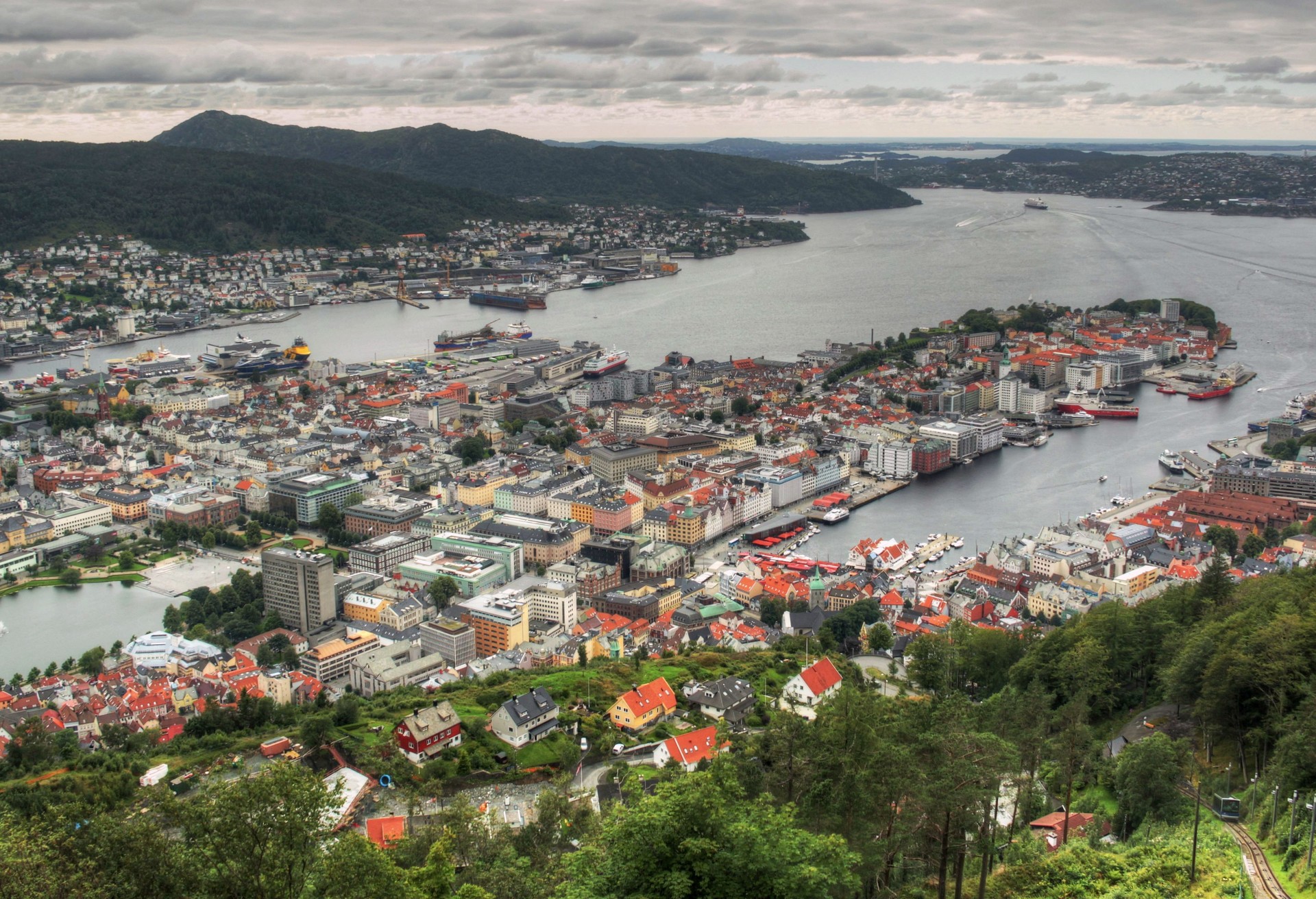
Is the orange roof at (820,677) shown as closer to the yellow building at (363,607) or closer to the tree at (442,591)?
the tree at (442,591)

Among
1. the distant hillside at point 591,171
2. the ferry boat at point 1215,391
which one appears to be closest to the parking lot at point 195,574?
the ferry boat at point 1215,391

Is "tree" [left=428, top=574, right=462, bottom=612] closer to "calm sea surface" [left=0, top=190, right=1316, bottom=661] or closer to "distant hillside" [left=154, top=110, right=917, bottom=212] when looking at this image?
"calm sea surface" [left=0, top=190, right=1316, bottom=661]

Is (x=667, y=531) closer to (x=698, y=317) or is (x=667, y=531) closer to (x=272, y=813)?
(x=272, y=813)

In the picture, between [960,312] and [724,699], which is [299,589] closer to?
[724,699]

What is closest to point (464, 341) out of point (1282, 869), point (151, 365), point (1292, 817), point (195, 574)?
point (151, 365)

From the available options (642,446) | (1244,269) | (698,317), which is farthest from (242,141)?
(642,446)

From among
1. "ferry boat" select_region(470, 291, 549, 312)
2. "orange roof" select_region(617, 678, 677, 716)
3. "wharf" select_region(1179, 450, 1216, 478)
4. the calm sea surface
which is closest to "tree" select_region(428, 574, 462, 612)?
the calm sea surface
